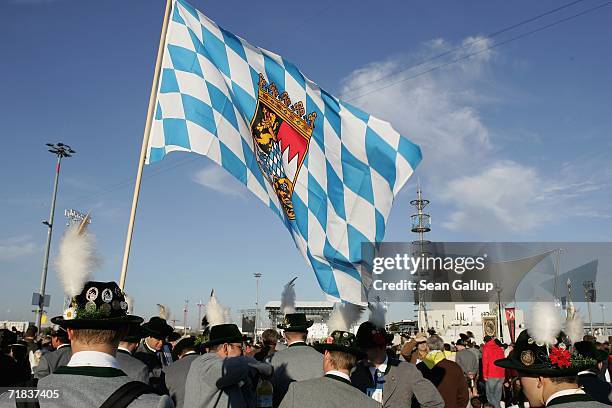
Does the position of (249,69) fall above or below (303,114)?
above

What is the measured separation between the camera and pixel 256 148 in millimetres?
7844

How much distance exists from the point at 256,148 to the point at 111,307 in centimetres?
521

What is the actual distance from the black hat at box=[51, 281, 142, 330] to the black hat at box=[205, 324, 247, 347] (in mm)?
2166

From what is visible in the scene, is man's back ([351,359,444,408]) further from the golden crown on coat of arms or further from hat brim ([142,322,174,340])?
the golden crown on coat of arms

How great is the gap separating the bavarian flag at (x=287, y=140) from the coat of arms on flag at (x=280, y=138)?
0.01 meters

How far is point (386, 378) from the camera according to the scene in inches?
207

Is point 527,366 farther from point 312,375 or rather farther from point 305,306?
point 305,306

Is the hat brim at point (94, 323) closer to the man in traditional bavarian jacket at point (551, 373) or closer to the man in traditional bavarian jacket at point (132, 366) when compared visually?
the man in traditional bavarian jacket at point (132, 366)

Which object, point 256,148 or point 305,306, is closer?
point 256,148

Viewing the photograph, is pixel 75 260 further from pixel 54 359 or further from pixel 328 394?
pixel 54 359

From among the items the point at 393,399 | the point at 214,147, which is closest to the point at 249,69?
the point at 214,147

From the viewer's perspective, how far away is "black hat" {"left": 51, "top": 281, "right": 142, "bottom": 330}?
259 cm

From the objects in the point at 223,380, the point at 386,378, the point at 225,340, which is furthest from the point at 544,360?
the point at 225,340

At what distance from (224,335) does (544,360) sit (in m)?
2.87
